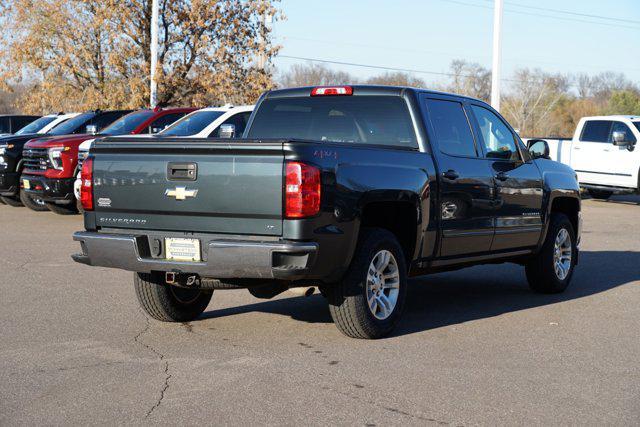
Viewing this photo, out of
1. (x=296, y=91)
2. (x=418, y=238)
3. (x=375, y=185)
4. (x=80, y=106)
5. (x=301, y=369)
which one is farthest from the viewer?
(x=80, y=106)

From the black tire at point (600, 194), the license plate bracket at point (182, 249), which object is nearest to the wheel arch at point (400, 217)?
the license plate bracket at point (182, 249)

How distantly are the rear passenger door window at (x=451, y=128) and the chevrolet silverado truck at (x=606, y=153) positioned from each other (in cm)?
1469

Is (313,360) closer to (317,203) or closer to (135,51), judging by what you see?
(317,203)

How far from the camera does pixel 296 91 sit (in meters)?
8.45

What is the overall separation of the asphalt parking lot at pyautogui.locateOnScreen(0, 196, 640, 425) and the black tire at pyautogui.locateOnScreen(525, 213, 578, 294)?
149 mm

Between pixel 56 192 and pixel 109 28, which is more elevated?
pixel 109 28

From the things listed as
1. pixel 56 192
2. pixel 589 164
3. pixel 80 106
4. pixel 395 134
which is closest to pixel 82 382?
pixel 395 134

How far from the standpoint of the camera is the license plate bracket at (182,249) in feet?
21.6

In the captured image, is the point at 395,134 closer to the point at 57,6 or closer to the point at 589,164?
the point at 589,164

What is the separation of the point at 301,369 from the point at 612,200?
20292 mm

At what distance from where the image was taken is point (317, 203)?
6.35 metres

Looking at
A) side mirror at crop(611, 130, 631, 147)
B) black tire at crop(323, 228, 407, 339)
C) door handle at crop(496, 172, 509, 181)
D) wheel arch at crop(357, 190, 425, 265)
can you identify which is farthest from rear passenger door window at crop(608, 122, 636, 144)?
black tire at crop(323, 228, 407, 339)

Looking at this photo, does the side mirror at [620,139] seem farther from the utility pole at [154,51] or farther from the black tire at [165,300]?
the black tire at [165,300]

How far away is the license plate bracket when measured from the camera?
6570 mm
